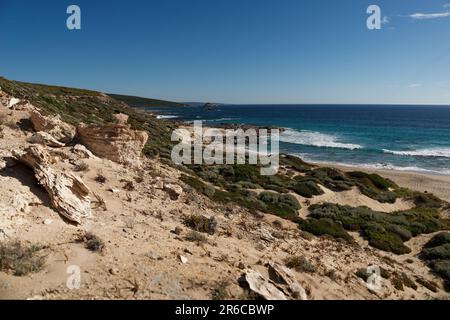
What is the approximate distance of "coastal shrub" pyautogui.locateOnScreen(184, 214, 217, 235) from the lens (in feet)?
34.3

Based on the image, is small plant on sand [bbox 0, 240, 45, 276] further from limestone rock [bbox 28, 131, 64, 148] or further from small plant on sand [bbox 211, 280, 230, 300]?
limestone rock [bbox 28, 131, 64, 148]

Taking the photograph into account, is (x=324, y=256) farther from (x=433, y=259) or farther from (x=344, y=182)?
(x=344, y=182)

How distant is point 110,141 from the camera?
14.4 meters

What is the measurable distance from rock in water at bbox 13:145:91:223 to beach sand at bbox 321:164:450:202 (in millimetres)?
26552

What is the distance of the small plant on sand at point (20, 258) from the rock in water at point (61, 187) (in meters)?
1.62

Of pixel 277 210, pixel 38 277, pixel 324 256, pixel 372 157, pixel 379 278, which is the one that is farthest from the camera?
pixel 372 157

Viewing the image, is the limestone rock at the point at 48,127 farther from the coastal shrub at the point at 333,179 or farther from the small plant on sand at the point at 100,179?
the coastal shrub at the point at 333,179

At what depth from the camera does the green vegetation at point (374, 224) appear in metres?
15.1

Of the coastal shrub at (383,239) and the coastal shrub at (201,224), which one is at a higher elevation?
the coastal shrub at (201,224)

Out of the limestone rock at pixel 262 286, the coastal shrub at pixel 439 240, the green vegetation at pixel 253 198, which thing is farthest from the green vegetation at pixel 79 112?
the coastal shrub at pixel 439 240

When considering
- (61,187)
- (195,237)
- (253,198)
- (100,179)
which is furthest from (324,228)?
(61,187)

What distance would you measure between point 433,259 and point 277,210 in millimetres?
7113

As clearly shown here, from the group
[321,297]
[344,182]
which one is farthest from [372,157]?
[321,297]
